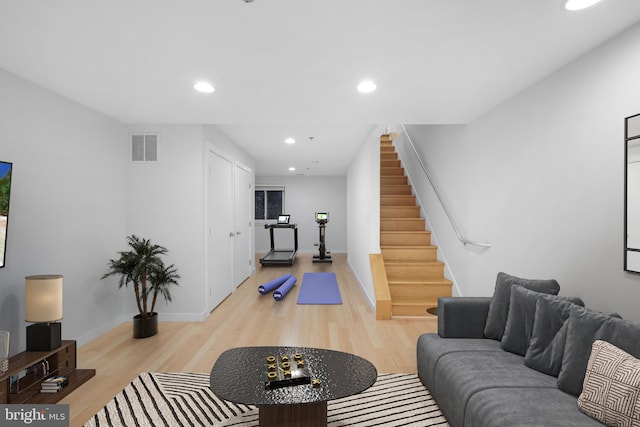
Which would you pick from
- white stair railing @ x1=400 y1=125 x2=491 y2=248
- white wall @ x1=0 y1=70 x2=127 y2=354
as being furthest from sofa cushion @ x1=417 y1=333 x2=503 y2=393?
white wall @ x1=0 y1=70 x2=127 y2=354

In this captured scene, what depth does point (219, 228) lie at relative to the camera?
4.94 m

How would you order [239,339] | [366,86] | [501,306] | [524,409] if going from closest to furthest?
[524,409], [501,306], [366,86], [239,339]

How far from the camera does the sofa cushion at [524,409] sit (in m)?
1.47

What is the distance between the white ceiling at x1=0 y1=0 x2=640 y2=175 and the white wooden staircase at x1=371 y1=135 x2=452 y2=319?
2204 mm

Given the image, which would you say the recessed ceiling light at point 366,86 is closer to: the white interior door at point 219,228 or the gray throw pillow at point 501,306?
the gray throw pillow at point 501,306

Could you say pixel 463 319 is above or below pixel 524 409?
above

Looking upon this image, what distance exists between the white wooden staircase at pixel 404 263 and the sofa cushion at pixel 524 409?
2.51m

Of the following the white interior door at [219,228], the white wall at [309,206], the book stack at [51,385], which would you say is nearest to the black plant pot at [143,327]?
the white interior door at [219,228]

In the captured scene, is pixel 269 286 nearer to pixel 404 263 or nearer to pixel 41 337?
pixel 404 263

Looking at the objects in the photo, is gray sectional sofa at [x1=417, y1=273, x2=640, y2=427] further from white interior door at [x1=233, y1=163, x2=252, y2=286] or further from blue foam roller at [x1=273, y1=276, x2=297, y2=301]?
white interior door at [x1=233, y1=163, x2=252, y2=286]

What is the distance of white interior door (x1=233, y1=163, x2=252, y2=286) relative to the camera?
5980 mm

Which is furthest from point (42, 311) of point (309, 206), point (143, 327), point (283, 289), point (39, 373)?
point (309, 206)

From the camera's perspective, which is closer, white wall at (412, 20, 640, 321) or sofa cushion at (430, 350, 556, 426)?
sofa cushion at (430, 350, 556, 426)

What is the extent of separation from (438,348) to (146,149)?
3922mm
